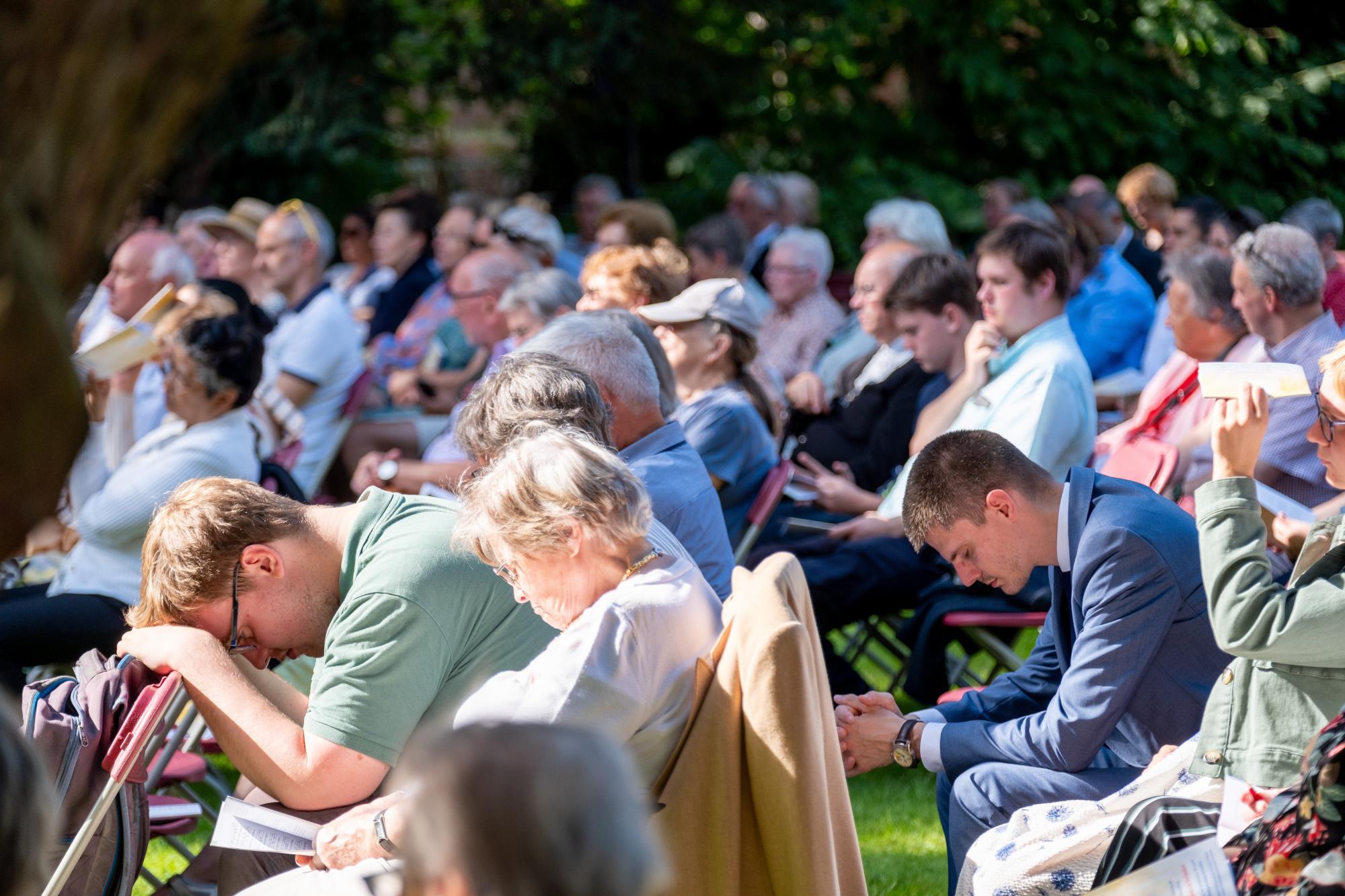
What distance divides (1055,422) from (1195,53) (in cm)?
843

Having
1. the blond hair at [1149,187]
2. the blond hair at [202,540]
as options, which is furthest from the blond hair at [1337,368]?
the blond hair at [1149,187]

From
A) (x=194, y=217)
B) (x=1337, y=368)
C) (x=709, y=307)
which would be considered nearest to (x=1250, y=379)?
(x=1337, y=368)

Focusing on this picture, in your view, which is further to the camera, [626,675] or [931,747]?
[931,747]

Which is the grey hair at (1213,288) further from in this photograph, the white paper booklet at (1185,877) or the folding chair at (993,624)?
the white paper booklet at (1185,877)

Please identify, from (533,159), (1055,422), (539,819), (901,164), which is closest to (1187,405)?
(1055,422)

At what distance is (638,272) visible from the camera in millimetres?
5480

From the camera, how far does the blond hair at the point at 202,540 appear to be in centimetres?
279

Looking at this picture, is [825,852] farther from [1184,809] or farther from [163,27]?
[163,27]

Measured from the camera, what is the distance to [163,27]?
4.22 ft

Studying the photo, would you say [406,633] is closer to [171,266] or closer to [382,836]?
[382,836]

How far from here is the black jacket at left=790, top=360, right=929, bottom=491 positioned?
5688 mm

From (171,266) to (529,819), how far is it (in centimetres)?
609

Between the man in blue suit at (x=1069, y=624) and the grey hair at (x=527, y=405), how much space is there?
2.36 feet

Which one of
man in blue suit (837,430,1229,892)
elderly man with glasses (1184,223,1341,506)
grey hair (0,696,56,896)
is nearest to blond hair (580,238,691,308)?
elderly man with glasses (1184,223,1341,506)
